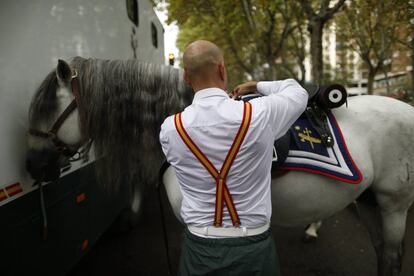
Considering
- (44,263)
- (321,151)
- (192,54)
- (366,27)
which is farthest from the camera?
Result: (366,27)

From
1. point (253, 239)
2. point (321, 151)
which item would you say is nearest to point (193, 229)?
point (253, 239)

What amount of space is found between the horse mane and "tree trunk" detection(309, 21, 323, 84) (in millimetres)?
6208

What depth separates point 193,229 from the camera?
5.32 feet

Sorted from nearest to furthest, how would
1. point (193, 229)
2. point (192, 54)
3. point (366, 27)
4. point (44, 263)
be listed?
point (192, 54)
point (193, 229)
point (44, 263)
point (366, 27)

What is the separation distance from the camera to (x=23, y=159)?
2121mm

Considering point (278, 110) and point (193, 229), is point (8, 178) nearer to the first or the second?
point (193, 229)

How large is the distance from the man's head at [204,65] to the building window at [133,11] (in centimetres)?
299

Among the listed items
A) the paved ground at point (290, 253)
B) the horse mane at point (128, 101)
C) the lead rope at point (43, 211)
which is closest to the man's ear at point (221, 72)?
the horse mane at point (128, 101)

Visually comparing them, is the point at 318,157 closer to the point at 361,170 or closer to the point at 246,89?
the point at 361,170

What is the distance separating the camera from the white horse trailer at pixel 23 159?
Result: 197 centimetres

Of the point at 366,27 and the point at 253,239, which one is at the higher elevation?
the point at 366,27

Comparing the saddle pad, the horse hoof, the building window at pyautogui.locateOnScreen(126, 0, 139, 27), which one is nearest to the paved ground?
the horse hoof

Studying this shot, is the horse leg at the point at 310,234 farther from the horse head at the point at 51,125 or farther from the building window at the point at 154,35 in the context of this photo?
the building window at the point at 154,35

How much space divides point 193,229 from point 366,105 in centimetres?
158
